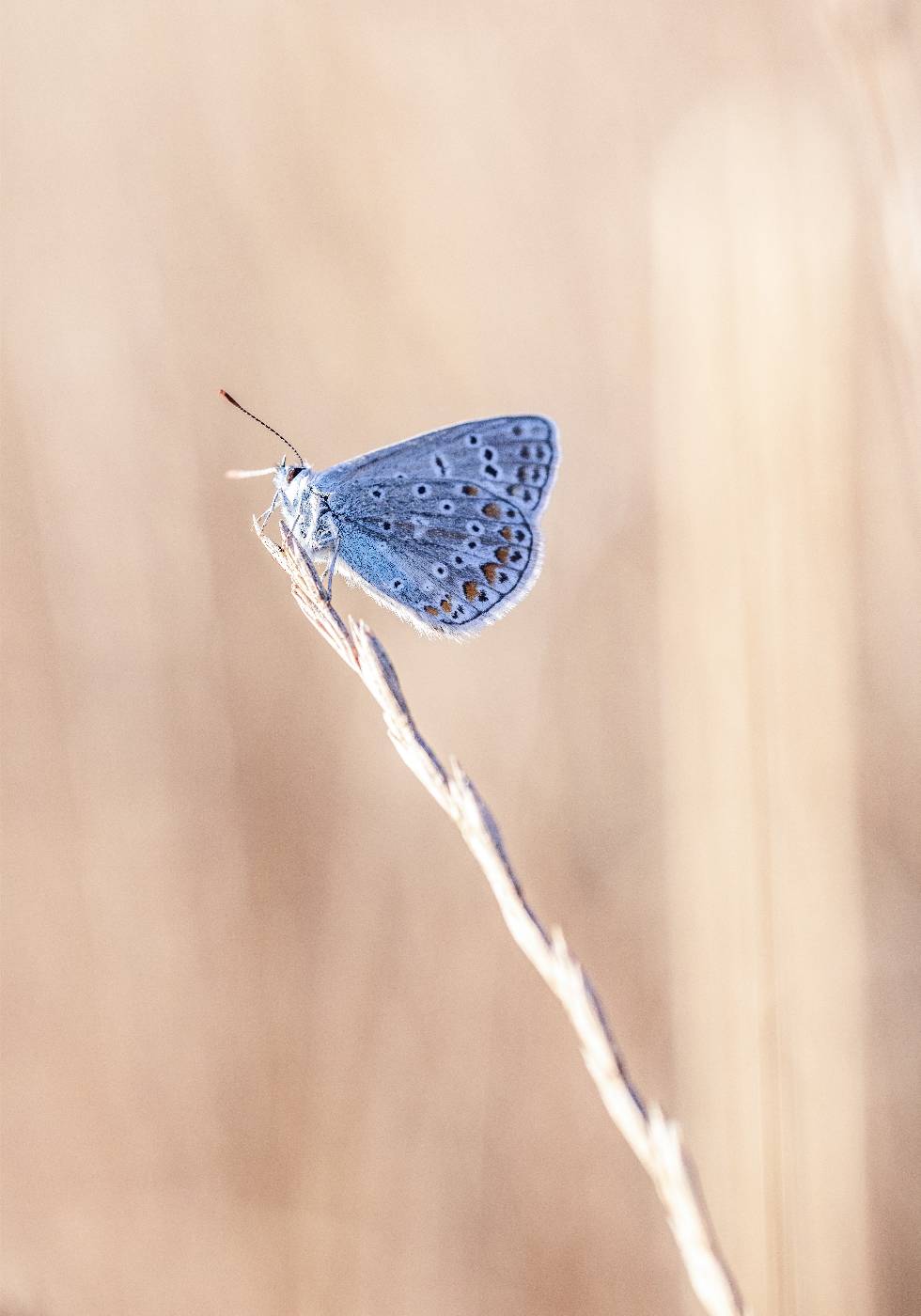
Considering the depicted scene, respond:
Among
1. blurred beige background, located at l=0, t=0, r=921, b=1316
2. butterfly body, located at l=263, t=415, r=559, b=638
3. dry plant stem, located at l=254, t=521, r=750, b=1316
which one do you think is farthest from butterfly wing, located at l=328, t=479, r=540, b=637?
dry plant stem, located at l=254, t=521, r=750, b=1316

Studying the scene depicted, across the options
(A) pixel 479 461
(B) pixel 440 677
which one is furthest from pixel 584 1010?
(B) pixel 440 677

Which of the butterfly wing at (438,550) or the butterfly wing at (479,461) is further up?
the butterfly wing at (479,461)

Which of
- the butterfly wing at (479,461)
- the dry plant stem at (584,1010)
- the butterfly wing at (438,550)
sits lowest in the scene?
the dry plant stem at (584,1010)

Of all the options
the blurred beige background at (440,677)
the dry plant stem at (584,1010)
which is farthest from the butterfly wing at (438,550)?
the dry plant stem at (584,1010)

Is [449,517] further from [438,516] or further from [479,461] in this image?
[479,461]

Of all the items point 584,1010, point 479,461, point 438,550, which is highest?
point 479,461

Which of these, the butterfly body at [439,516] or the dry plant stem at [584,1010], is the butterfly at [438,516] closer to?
the butterfly body at [439,516]

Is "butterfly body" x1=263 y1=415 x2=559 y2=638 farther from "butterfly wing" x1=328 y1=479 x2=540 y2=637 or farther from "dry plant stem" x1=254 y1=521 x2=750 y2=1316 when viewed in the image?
"dry plant stem" x1=254 y1=521 x2=750 y2=1316
